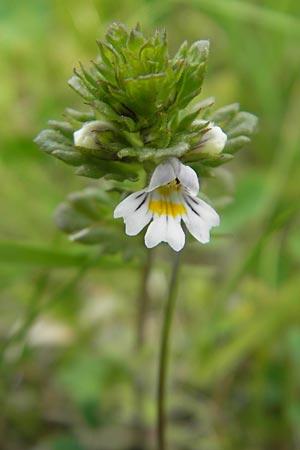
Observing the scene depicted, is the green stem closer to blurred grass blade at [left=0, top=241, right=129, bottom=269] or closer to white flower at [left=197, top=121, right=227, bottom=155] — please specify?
blurred grass blade at [left=0, top=241, right=129, bottom=269]

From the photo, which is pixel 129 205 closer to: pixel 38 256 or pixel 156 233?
pixel 156 233

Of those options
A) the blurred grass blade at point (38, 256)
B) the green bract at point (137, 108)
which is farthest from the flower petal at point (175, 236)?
the blurred grass blade at point (38, 256)

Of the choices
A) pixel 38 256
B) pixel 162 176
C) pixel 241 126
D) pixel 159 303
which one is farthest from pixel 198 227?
pixel 159 303

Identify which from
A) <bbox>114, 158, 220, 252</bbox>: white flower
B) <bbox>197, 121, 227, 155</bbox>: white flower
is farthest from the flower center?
<bbox>197, 121, 227, 155</bbox>: white flower

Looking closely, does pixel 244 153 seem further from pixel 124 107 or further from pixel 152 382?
pixel 124 107

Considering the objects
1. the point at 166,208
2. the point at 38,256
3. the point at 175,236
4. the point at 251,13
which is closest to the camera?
the point at 175,236

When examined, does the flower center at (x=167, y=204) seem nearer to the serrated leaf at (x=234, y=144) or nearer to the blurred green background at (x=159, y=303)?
the serrated leaf at (x=234, y=144)

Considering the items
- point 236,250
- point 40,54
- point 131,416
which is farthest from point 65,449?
point 40,54
